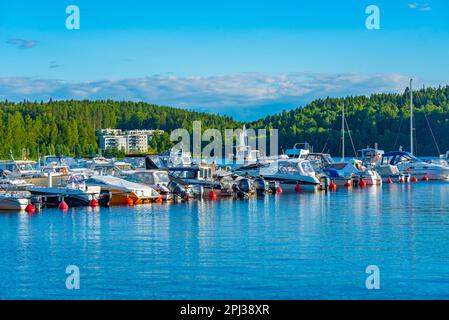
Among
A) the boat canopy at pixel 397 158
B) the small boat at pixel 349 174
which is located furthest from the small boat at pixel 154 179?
the boat canopy at pixel 397 158

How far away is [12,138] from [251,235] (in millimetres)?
152711

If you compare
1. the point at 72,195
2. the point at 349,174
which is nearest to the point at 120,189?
the point at 72,195

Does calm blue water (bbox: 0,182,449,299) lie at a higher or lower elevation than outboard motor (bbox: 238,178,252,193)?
lower

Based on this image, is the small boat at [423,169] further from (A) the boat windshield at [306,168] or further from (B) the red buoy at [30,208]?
(B) the red buoy at [30,208]

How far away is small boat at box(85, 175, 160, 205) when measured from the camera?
58094mm

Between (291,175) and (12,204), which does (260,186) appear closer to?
(291,175)

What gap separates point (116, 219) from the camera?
48625 mm

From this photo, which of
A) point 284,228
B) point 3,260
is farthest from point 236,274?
point 284,228

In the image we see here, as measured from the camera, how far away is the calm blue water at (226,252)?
2716 centimetres

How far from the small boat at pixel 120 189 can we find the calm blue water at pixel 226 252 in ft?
9.33

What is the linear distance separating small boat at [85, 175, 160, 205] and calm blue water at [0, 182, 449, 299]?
2843 millimetres

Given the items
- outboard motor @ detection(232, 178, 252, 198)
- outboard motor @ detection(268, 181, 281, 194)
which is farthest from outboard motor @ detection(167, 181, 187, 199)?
outboard motor @ detection(268, 181, 281, 194)

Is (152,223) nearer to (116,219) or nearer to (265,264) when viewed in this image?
(116,219)

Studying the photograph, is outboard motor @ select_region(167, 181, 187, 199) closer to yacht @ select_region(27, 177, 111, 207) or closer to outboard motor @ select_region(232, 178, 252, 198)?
outboard motor @ select_region(232, 178, 252, 198)
